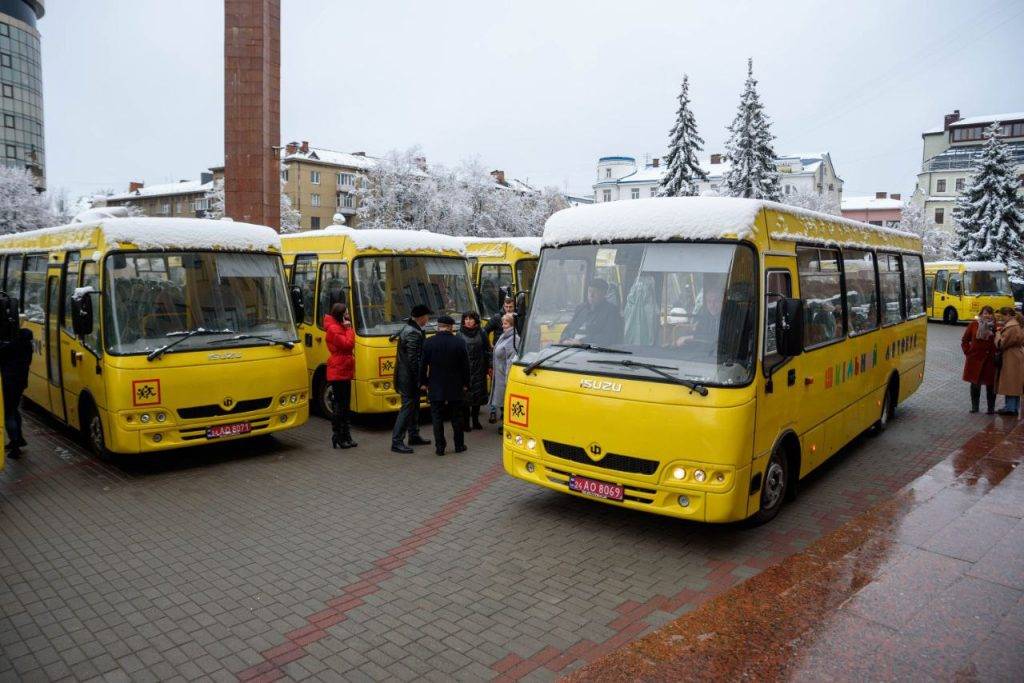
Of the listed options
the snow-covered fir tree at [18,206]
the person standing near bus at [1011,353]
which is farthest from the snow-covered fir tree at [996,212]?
the snow-covered fir tree at [18,206]

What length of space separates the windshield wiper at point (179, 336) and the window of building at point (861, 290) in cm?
769

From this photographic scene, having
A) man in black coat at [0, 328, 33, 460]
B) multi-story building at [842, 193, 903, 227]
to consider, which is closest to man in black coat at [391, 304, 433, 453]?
man in black coat at [0, 328, 33, 460]

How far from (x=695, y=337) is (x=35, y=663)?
533 centimetres

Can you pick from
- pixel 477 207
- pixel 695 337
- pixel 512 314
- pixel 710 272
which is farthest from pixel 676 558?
pixel 477 207

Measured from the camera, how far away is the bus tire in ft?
22.2

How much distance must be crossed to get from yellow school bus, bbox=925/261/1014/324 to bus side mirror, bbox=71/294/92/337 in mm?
34071

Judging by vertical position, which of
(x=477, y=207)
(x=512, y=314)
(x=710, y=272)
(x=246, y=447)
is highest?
(x=477, y=207)

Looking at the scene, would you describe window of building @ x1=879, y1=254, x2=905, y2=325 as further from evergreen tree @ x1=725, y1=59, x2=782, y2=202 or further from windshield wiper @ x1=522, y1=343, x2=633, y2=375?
evergreen tree @ x1=725, y1=59, x2=782, y2=202

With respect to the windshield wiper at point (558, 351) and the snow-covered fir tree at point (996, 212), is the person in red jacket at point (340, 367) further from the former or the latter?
the snow-covered fir tree at point (996, 212)

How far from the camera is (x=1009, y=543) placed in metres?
6.31

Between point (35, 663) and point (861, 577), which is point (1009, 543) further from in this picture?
point (35, 663)

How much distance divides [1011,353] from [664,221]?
28.5 feet

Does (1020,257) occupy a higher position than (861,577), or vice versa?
(1020,257)

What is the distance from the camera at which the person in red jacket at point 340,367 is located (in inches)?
404
